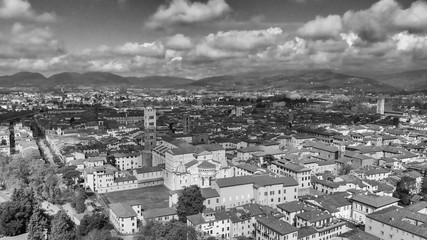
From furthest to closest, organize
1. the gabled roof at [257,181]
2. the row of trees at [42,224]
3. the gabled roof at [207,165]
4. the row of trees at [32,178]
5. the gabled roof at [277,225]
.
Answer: the gabled roof at [207,165] < the row of trees at [32,178] < the gabled roof at [257,181] < the row of trees at [42,224] < the gabled roof at [277,225]

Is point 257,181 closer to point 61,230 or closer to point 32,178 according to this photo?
point 61,230

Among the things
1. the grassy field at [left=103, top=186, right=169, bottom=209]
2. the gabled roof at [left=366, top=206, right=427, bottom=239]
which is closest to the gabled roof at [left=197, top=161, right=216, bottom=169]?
the grassy field at [left=103, top=186, right=169, bottom=209]

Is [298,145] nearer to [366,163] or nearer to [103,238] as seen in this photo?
[366,163]

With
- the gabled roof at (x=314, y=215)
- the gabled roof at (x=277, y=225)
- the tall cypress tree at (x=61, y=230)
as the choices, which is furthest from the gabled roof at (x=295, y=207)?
Result: the tall cypress tree at (x=61, y=230)

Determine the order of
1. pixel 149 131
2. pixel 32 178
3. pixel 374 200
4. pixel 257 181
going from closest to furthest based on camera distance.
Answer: pixel 374 200 → pixel 257 181 → pixel 32 178 → pixel 149 131

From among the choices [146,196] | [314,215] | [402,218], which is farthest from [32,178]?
[402,218]

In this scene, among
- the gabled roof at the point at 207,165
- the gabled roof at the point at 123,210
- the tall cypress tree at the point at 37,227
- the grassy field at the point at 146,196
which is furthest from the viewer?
the gabled roof at the point at 207,165

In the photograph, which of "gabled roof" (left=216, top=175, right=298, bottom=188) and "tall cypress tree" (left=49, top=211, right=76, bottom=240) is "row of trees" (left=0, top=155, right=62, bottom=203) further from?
"gabled roof" (left=216, top=175, right=298, bottom=188)

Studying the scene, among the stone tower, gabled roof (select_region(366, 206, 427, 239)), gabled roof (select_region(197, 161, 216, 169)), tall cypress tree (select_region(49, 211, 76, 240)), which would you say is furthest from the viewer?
the stone tower

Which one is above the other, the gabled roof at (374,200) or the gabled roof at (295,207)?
the gabled roof at (374,200)

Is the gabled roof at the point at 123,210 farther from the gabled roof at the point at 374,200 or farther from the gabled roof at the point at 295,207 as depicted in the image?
the gabled roof at the point at 374,200
